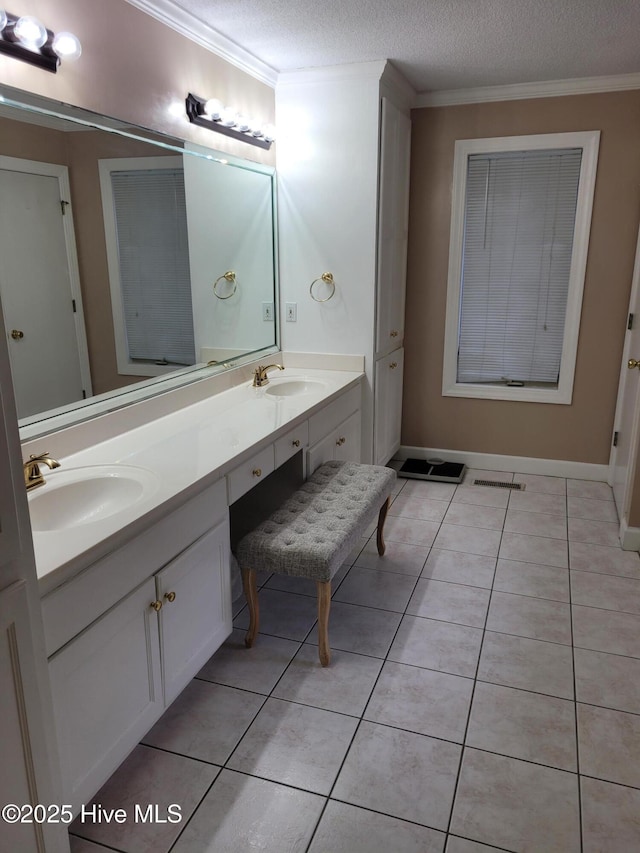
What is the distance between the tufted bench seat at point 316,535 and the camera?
2.10 m

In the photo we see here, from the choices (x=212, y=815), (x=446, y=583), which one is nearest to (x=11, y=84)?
(x=212, y=815)

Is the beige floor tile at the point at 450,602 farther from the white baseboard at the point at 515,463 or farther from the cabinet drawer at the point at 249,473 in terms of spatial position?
the white baseboard at the point at 515,463

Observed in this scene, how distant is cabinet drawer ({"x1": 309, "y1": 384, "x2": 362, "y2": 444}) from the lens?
2.75 m

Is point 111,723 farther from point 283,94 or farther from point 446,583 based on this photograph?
point 283,94

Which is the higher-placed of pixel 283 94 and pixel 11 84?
pixel 283 94

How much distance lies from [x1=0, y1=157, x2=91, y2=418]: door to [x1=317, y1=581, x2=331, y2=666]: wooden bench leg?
1.03m

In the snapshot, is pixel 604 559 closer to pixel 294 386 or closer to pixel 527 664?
pixel 527 664

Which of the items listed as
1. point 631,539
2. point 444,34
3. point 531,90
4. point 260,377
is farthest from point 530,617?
point 531,90

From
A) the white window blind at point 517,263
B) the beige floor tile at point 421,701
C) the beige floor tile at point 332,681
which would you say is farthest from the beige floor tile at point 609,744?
the white window blind at point 517,263

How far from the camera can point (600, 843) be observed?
1532 millimetres

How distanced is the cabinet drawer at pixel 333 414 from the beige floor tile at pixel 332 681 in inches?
35.8

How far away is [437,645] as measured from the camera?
2.31 meters

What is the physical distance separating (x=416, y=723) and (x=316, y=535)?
2.18ft

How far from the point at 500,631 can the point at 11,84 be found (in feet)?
7.77
